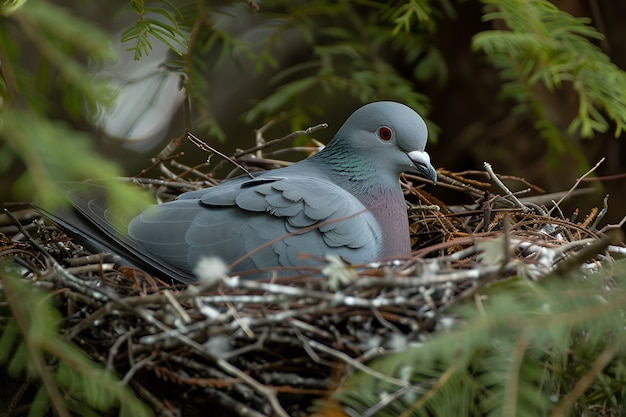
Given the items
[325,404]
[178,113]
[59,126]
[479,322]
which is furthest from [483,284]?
[178,113]

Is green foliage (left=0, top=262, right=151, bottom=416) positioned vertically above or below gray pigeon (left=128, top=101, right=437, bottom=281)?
above

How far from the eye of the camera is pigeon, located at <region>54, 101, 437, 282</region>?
2.55 metres

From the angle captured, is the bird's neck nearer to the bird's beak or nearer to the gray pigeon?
the gray pigeon

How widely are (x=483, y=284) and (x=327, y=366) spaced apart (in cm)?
47

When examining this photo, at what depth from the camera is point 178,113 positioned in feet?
16.9

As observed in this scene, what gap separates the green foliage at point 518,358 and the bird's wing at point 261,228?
0.71m

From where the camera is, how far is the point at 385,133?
9.85 feet

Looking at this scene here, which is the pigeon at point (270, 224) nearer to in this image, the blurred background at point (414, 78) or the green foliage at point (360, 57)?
the blurred background at point (414, 78)

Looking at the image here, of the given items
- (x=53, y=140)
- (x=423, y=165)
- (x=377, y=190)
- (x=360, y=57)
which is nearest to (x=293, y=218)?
(x=377, y=190)

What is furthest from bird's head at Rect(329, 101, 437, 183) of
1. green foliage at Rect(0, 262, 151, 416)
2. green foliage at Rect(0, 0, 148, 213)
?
green foliage at Rect(0, 0, 148, 213)

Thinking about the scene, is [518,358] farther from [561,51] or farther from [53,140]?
[561,51]

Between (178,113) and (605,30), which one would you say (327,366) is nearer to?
(605,30)

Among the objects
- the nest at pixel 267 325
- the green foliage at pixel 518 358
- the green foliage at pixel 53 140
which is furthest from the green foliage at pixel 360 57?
the green foliage at pixel 53 140

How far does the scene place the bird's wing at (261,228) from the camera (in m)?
2.55
